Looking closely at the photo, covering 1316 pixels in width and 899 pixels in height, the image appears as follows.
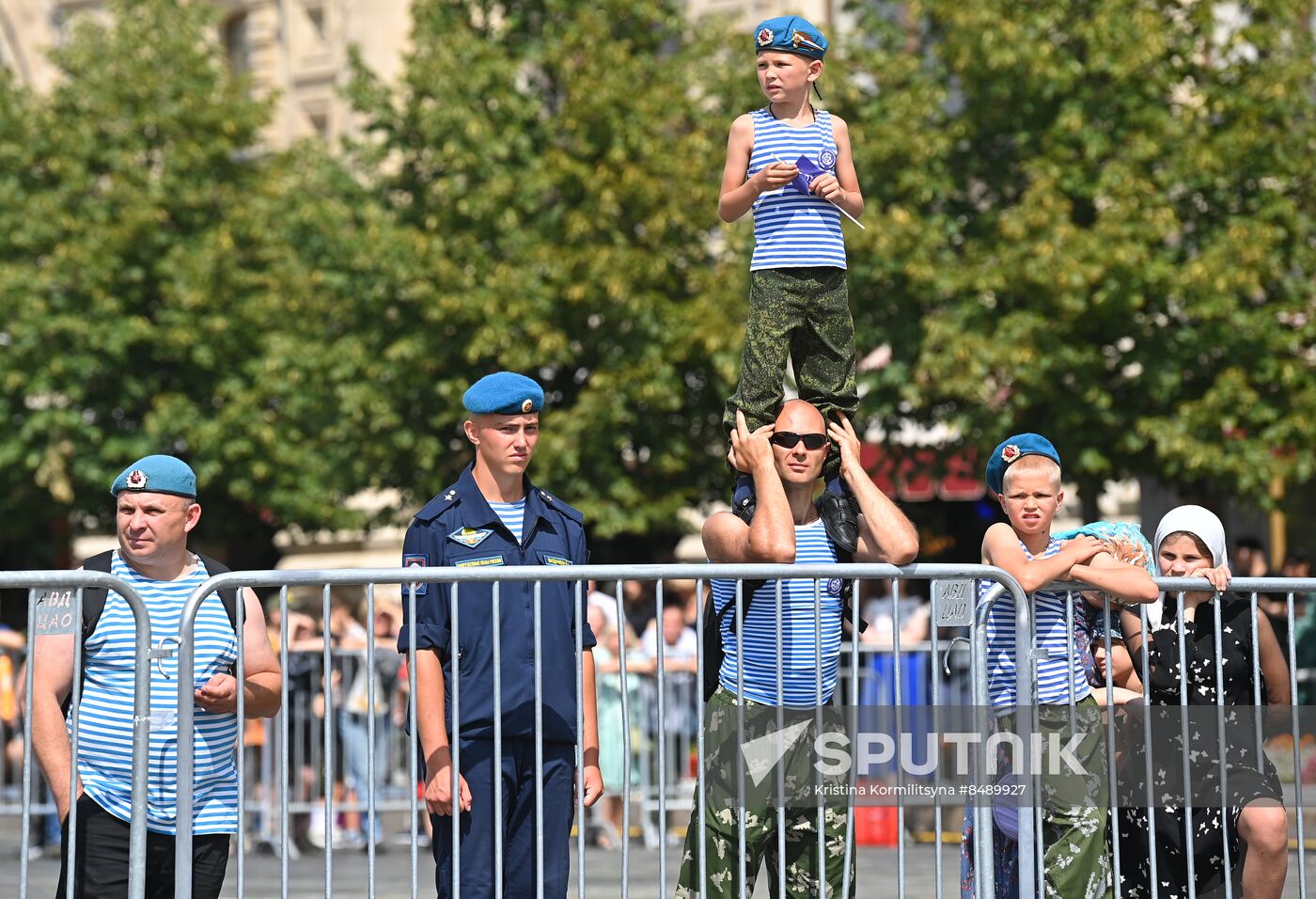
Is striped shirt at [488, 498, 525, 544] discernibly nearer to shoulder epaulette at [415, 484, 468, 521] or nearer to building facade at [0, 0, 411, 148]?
shoulder epaulette at [415, 484, 468, 521]

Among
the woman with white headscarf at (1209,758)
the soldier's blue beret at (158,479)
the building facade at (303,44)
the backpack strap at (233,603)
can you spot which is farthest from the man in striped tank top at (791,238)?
the building facade at (303,44)

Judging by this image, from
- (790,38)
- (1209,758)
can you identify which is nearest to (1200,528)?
(1209,758)

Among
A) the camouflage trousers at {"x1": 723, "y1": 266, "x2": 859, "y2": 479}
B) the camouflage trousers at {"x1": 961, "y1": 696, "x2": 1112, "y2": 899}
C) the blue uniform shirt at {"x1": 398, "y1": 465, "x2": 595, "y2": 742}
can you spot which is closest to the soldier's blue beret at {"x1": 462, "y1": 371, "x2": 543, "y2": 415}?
the blue uniform shirt at {"x1": 398, "y1": 465, "x2": 595, "y2": 742}

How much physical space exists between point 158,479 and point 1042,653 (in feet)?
8.76

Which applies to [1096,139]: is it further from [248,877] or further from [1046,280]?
[248,877]

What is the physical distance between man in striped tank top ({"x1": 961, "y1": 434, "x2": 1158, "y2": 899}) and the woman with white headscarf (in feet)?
A: 1.06

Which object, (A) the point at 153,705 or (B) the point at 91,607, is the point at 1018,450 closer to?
(A) the point at 153,705

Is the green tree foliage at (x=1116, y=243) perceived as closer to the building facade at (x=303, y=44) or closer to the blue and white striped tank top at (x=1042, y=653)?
the building facade at (x=303, y=44)

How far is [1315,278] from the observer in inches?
719

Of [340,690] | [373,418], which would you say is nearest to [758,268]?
[340,690]

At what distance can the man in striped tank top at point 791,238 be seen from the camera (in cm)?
657

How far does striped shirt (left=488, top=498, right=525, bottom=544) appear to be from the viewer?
6.18 meters

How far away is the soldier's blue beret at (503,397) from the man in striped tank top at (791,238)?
69 centimetres

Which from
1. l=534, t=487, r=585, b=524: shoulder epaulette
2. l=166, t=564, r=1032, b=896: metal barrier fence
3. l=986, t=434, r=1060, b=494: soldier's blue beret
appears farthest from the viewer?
l=986, t=434, r=1060, b=494: soldier's blue beret
